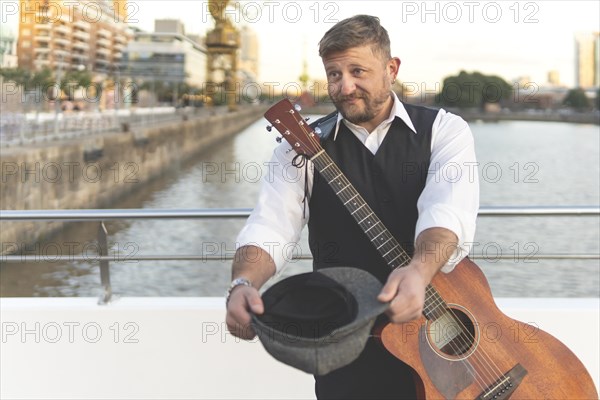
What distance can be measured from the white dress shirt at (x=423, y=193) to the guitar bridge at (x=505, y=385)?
288 millimetres

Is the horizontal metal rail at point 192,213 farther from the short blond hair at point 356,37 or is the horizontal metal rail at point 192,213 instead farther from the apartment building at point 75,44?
the apartment building at point 75,44

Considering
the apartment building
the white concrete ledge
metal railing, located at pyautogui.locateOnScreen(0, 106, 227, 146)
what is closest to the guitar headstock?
the white concrete ledge

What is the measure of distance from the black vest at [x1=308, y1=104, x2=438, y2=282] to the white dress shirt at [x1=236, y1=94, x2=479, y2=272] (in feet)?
0.07

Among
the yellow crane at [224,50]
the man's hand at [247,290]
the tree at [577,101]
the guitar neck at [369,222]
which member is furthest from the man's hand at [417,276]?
the tree at [577,101]

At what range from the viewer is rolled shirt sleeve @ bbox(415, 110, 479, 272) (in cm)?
Result: 154

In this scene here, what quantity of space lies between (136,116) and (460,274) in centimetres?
3538

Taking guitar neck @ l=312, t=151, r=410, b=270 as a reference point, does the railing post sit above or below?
below

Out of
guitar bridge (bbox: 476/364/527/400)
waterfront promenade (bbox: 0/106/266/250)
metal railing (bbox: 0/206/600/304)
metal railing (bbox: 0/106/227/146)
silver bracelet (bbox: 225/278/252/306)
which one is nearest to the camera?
silver bracelet (bbox: 225/278/252/306)

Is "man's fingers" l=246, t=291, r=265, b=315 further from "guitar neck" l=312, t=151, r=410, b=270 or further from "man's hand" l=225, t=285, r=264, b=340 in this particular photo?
"guitar neck" l=312, t=151, r=410, b=270

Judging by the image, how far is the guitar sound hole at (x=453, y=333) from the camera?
1.71m

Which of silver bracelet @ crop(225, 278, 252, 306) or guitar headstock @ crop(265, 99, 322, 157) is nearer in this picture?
silver bracelet @ crop(225, 278, 252, 306)

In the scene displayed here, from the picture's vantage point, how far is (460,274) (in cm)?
174

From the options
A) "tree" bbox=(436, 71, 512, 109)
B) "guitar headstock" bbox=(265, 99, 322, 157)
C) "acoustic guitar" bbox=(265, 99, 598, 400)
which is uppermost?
"tree" bbox=(436, 71, 512, 109)

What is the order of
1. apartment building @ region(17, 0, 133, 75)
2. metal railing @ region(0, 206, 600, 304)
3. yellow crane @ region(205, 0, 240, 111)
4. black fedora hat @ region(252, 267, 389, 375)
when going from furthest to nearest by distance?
yellow crane @ region(205, 0, 240, 111) < apartment building @ region(17, 0, 133, 75) < metal railing @ region(0, 206, 600, 304) < black fedora hat @ region(252, 267, 389, 375)
